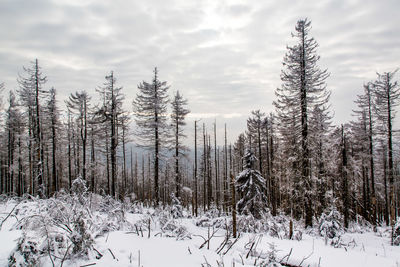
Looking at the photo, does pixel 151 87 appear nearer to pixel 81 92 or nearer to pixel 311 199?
pixel 81 92

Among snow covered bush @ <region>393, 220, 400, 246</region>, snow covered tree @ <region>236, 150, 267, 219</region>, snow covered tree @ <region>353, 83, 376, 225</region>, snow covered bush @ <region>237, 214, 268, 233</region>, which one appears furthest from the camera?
snow covered tree @ <region>353, 83, 376, 225</region>

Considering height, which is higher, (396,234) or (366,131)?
(366,131)

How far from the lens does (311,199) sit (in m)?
15.7

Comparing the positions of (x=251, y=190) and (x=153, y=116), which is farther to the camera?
(x=153, y=116)

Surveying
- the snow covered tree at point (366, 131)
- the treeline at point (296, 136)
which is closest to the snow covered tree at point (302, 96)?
the treeline at point (296, 136)

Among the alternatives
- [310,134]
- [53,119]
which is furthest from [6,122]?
[310,134]

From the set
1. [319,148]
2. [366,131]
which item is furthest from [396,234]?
[366,131]

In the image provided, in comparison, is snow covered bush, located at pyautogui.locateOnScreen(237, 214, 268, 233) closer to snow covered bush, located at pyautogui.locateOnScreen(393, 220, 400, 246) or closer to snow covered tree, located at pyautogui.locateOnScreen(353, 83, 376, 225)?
snow covered bush, located at pyautogui.locateOnScreen(393, 220, 400, 246)

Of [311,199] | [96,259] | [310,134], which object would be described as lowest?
[311,199]

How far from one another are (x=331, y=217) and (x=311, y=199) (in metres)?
6.35

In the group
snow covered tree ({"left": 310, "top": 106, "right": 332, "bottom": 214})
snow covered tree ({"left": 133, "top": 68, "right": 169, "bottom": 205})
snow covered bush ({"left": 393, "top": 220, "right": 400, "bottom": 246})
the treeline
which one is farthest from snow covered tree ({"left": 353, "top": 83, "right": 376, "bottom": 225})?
snow covered tree ({"left": 133, "top": 68, "right": 169, "bottom": 205})

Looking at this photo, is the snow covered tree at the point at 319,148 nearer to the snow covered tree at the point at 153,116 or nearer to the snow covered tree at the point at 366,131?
the snow covered tree at the point at 366,131

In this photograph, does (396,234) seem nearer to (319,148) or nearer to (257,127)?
(319,148)

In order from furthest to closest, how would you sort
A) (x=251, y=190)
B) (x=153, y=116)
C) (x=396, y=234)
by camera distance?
(x=153, y=116), (x=251, y=190), (x=396, y=234)
